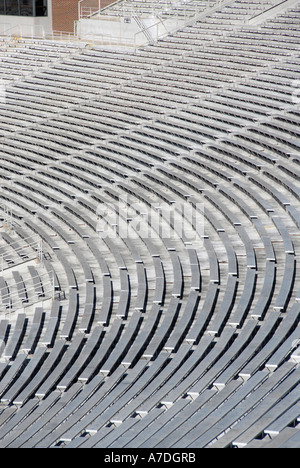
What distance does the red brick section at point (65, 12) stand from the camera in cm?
3103

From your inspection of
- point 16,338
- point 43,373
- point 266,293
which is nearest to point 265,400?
point 266,293

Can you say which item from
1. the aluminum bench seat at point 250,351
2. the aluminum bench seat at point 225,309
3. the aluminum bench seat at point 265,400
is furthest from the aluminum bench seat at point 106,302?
the aluminum bench seat at point 265,400

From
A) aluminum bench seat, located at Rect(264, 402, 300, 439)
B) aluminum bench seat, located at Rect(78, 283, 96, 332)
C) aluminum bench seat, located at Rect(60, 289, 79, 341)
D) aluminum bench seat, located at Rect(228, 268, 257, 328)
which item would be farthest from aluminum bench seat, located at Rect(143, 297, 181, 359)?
aluminum bench seat, located at Rect(264, 402, 300, 439)

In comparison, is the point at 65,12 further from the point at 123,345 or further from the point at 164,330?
the point at 123,345

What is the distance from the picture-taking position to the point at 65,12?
103 ft

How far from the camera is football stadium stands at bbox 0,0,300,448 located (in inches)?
394

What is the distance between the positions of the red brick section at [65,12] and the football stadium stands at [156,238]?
10.6 ft

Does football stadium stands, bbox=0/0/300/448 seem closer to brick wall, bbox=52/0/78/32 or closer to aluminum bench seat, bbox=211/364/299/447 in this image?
aluminum bench seat, bbox=211/364/299/447

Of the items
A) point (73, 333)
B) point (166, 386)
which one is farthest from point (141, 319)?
point (166, 386)

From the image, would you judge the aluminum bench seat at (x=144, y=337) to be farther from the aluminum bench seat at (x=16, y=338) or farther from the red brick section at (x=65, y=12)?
the red brick section at (x=65, y=12)

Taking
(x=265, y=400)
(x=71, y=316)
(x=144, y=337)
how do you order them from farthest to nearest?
1. (x=71, y=316)
2. (x=144, y=337)
3. (x=265, y=400)

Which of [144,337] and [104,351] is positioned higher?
[144,337]

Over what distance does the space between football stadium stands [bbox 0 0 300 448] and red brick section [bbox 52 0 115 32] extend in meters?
3.24

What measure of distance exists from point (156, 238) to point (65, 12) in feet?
59.7
